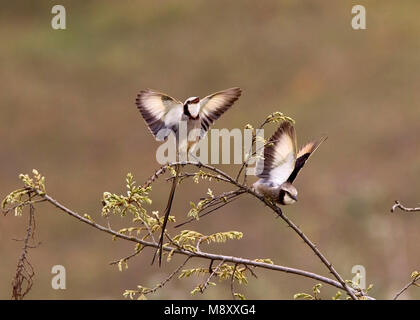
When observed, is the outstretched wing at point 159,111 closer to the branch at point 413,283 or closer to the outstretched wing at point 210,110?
the outstretched wing at point 210,110

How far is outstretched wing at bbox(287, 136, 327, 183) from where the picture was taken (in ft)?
16.5

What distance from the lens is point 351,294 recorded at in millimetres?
4113

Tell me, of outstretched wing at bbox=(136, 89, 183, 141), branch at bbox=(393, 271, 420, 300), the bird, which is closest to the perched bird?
the bird

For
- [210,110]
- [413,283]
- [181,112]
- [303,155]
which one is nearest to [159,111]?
[181,112]

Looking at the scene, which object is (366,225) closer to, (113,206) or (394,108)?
(113,206)

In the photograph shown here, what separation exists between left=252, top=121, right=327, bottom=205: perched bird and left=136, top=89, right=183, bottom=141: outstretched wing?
0.61 meters

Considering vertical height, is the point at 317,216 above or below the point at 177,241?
above

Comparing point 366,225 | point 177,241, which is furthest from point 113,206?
point 366,225

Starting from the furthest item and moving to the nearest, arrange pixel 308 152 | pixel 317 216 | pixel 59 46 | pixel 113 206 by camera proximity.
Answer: pixel 59 46 → pixel 317 216 → pixel 308 152 → pixel 113 206

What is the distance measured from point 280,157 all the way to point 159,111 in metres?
0.78

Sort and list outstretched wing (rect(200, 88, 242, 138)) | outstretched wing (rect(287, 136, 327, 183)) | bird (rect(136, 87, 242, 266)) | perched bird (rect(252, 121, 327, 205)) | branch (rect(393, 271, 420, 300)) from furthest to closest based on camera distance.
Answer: outstretched wing (rect(200, 88, 242, 138)), bird (rect(136, 87, 242, 266)), outstretched wing (rect(287, 136, 327, 183)), perched bird (rect(252, 121, 327, 205)), branch (rect(393, 271, 420, 300))

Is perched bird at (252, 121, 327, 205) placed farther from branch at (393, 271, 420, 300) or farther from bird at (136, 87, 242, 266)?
branch at (393, 271, 420, 300)

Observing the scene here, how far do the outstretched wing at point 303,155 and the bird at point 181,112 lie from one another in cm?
53
